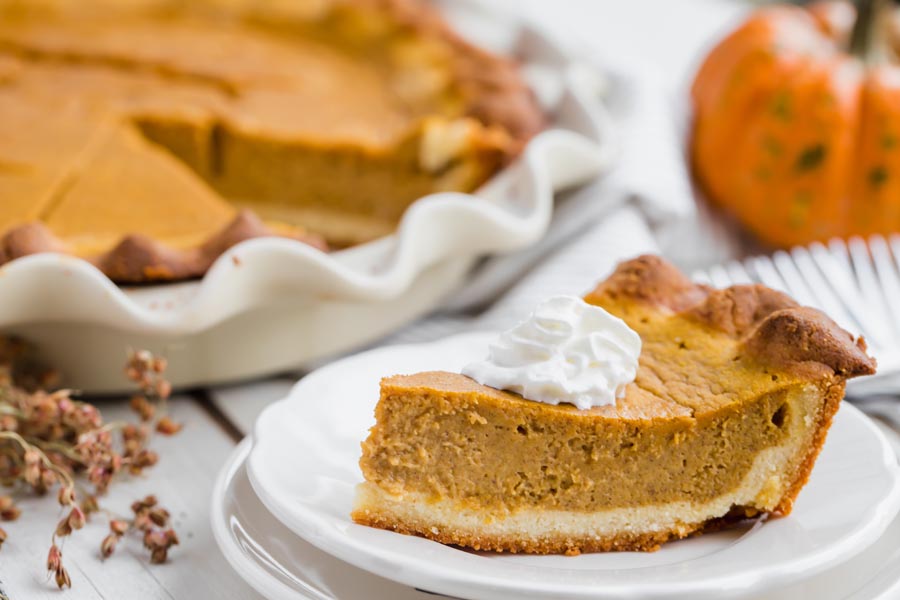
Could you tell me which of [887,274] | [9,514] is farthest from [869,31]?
[9,514]

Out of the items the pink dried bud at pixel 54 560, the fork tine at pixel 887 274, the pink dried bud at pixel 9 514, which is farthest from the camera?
the fork tine at pixel 887 274

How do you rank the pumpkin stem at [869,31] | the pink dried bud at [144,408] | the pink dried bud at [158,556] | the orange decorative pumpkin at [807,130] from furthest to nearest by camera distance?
1. the pumpkin stem at [869,31]
2. the orange decorative pumpkin at [807,130]
3. the pink dried bud at [144,408]
4. the pink dried bud at [158,556]

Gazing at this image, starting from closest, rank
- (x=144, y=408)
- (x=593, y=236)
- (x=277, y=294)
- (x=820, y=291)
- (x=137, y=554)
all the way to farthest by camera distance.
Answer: (x=137, y=554), (x=144, y=408), (x=277, y=294), (x=820, y=291), (x=593, y=236)

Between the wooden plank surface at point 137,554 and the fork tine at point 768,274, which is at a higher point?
the fork tine at point 768,274

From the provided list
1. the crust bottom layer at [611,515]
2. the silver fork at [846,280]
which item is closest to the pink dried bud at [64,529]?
the crust bottom layer at [611,515]

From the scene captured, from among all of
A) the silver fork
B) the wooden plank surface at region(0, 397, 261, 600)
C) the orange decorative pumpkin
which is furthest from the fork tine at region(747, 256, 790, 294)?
the wooden plank surface at region(0, 397, 261, 600)

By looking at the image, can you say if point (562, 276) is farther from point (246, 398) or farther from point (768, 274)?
point (246, 398)

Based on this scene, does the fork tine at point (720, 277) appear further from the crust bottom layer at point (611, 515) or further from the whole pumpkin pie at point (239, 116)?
the crust bottom layer at point (611, 515)
